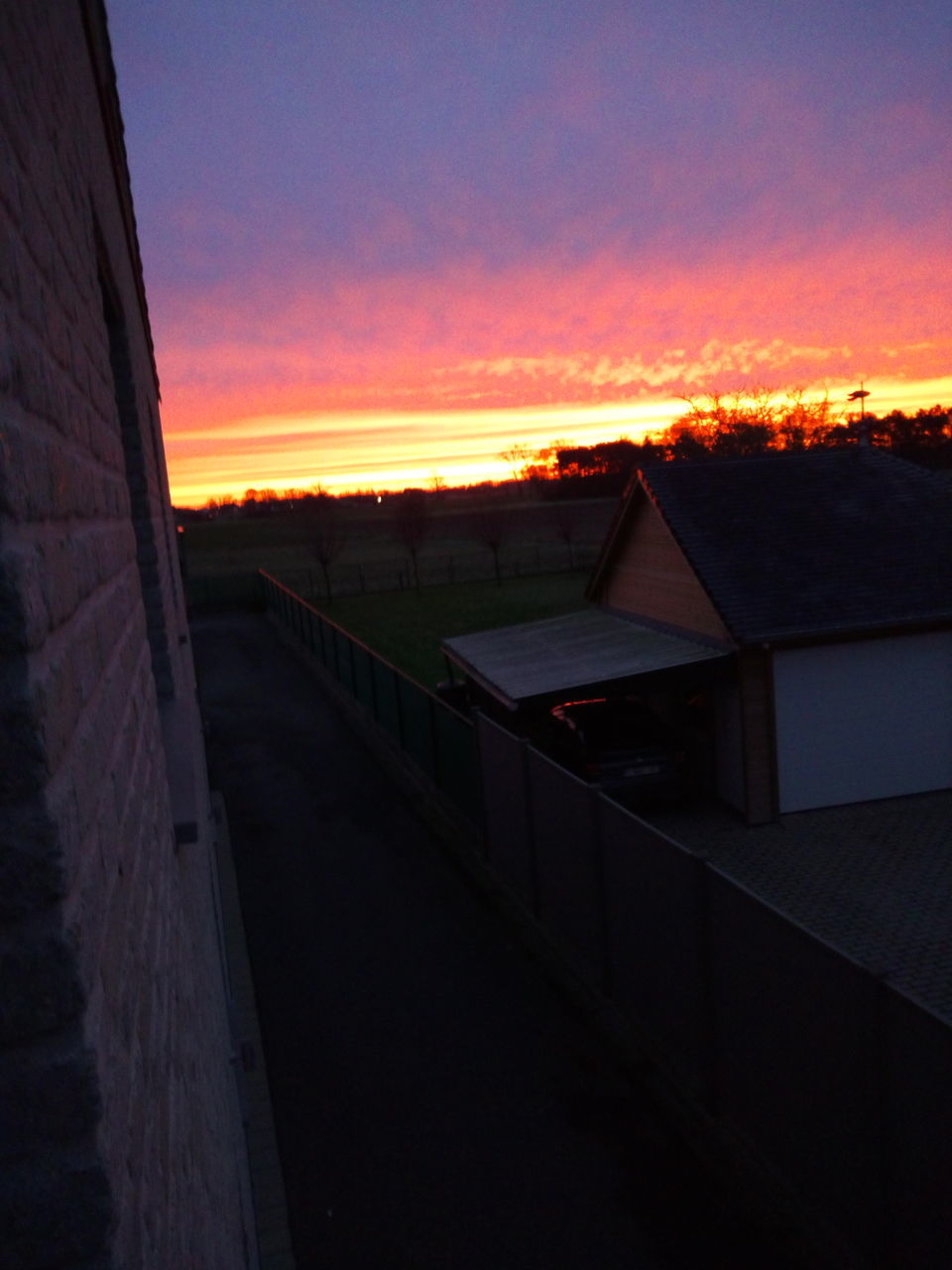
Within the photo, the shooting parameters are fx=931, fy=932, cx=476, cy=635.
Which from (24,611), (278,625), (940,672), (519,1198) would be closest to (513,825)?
(519,1198)

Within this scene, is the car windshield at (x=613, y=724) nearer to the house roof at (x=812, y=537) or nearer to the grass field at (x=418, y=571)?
the house roof at (x=812, y=537)

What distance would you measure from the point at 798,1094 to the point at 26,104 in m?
6.14

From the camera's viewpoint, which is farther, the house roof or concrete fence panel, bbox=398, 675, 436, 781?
concrete fence panel, bbox=398, 675, 436, 781

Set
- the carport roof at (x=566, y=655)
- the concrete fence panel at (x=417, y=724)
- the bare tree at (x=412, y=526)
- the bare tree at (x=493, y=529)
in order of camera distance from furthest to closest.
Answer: the bare tree at (x=412, y=526)
the bare tree at (x=493, y=529)
the concrete fence panel at (x=417, y=724)
the carport roof at (x=566, y=655)

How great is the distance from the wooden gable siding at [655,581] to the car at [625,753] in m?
1.87

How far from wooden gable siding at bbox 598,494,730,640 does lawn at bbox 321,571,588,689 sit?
8296mm

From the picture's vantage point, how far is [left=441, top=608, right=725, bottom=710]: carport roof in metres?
13.8

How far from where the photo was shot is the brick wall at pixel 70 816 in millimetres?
1052

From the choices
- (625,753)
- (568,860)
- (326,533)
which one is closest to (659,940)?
(568,860)

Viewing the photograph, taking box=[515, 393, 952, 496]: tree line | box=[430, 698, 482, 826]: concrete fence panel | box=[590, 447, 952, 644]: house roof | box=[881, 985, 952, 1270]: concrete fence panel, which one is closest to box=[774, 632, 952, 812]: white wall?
box=[590, 447, 952, 644]: house roof

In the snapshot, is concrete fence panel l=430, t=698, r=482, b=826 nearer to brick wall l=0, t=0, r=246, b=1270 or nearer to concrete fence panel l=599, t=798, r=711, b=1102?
concrete fence panel l=599, t=798, r=711, b=1102

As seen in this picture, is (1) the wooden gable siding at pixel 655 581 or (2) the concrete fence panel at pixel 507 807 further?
(1) the wooden gable siding at pixel 655 581

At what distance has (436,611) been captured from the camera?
1790 inches

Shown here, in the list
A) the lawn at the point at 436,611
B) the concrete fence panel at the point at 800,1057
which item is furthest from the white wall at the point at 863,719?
the lawn at the point at 436,611
